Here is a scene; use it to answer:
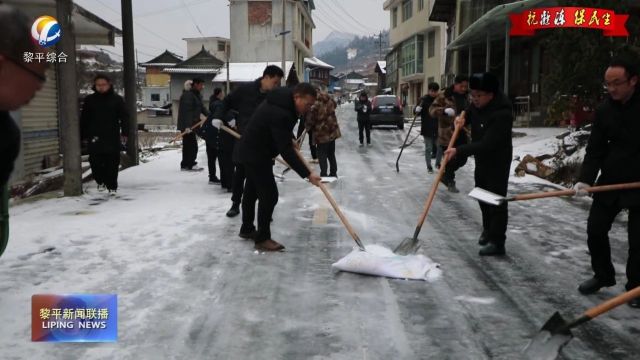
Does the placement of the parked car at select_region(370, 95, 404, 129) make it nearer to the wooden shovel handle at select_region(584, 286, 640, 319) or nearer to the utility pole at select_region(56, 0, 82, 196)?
the utility pole at select_region(56, 0, 82, 196)

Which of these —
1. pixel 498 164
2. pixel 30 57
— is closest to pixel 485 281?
pixel 498 164

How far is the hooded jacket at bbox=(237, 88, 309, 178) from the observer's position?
544cm

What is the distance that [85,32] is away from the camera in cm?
1330

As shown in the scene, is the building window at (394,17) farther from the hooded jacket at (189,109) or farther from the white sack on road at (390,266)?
the white sack on road at (390,266)

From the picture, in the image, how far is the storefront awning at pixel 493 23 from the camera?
50.0 feet

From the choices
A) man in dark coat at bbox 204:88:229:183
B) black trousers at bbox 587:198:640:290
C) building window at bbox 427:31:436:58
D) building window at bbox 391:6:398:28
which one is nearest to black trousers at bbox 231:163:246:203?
man in dark coat at bbox 204:88:229:183

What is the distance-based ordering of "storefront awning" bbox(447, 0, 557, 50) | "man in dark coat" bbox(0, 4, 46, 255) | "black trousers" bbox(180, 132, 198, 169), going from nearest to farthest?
"man in dark coat" bbox(0, 4, 46, 255), "black trousers" bbox(180, 132, 198, 169), "storefront awning" bbox(447, 0, 557, 50)

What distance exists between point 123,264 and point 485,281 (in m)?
3.15

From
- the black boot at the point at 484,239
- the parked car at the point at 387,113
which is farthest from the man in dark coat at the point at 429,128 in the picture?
the parked car at the point at 387,113

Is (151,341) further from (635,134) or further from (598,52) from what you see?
(598,52)

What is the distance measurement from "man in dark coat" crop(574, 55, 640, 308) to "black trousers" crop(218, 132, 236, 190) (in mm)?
5374

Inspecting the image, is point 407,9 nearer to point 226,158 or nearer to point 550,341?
point 226,158

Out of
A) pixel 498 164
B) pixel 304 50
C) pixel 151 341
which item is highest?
pixel 304 50

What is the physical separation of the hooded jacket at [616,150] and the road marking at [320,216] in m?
3.37
